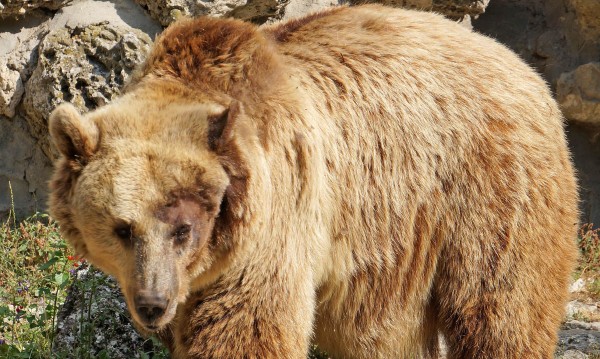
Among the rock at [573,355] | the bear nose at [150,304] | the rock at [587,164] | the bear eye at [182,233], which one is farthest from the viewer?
the rock at [587,164]

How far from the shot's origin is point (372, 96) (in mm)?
5098

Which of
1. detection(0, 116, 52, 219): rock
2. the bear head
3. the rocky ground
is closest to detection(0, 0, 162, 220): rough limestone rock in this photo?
detection(0, 116, 52, 219): rock

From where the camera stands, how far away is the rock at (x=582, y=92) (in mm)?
8789

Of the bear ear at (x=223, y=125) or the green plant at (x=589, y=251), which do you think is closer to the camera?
the bear ear at (x=223, y=125)

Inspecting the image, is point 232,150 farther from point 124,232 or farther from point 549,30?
point 549,30

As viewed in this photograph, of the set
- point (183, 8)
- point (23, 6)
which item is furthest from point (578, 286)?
point (23, 6)

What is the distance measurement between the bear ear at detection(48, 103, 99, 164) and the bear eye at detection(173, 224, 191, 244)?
0.57 meters

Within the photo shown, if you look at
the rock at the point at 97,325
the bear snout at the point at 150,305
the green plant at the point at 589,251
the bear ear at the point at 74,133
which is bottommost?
the green plant at the point at 589,251

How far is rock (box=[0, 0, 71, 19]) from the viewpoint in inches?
315

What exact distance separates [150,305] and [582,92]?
6113 millimetres

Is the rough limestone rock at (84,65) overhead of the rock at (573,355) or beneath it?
overhead

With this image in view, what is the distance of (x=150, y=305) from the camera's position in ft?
13.1

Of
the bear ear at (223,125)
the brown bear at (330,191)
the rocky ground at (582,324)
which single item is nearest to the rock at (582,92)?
the rocky ground at (582,324)

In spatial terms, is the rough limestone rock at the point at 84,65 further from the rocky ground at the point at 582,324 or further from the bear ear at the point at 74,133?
the rocky ground at the point at 582,324
